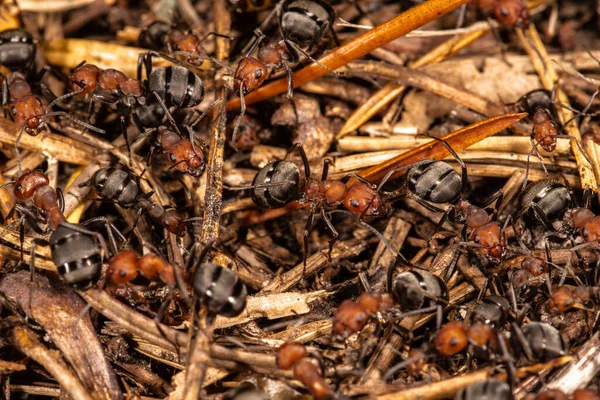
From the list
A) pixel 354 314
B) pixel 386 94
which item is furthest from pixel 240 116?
pixel 354 314

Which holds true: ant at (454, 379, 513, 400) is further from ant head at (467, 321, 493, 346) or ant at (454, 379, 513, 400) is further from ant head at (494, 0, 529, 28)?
ant head at (494, 0, 529, 28)

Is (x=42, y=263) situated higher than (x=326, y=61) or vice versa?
(x=326, y=61)

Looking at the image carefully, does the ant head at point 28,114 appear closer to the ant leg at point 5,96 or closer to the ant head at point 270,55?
the ant leg at point 5,96

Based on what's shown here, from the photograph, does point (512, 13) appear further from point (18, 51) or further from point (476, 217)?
point (18, 51)

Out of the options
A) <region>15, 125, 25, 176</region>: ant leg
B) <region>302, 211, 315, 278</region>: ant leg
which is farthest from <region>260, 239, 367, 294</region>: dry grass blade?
<region>15, 125, 25, 176</region>: ant leg

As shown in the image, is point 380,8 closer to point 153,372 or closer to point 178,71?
point 178,71

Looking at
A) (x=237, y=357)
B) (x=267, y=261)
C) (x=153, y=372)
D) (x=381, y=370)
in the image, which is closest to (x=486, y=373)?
(x=381, y=370)
